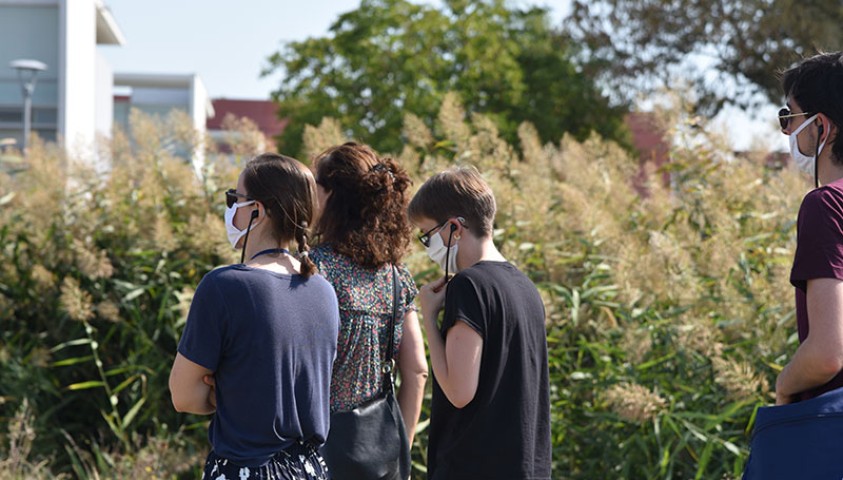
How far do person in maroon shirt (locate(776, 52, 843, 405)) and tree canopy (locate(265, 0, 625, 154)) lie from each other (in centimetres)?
2464

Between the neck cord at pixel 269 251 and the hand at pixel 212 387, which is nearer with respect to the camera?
the hand at pixel 212 387

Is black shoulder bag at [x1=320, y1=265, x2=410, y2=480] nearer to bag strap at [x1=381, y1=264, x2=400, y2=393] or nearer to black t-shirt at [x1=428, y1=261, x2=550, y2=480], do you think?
bag strap at [x1=381, y1=264, x2=400, y2=393]

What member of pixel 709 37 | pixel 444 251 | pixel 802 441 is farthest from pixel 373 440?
pixel 709 37

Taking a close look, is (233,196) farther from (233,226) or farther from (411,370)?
(411,370)

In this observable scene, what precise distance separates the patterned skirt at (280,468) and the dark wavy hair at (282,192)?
0.58 meters

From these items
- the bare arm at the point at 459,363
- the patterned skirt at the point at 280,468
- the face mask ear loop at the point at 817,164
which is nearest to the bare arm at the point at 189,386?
the patterned skirt at the point at 280,468

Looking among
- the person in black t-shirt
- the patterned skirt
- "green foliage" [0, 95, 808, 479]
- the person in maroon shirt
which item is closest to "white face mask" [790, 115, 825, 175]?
the person in maroon shirt

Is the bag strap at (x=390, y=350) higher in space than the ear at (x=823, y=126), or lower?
lower

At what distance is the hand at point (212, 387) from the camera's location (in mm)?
2988

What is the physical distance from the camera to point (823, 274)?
2537mm

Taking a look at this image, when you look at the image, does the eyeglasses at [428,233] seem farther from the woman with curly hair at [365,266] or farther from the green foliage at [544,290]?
the green foliage at [544,290]

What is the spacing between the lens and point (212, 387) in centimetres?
303

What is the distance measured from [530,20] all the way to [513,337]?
28.5 m

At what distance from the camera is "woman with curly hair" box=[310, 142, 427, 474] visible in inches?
140
